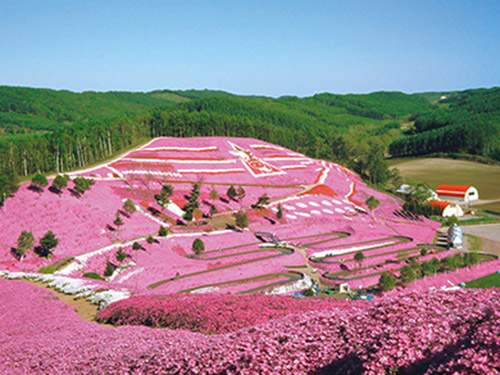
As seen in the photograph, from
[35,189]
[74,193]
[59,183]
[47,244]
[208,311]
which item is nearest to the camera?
[208,311]

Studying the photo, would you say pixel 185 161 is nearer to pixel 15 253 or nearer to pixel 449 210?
pixel 15 253

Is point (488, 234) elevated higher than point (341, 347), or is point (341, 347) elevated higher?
point (341, 347)

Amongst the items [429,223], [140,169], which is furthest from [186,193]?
[429,223]

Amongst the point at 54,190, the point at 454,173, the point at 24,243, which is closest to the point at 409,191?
the point at 454,173

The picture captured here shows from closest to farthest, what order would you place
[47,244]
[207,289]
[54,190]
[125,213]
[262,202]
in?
[207,289], [47,244], [125,213], [54,190], [262,202]

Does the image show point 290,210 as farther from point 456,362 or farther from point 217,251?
point 456,362

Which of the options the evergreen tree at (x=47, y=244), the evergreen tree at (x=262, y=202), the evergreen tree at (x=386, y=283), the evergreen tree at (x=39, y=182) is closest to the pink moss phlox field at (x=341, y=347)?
the evergreen tree at (x=386, y=283)
